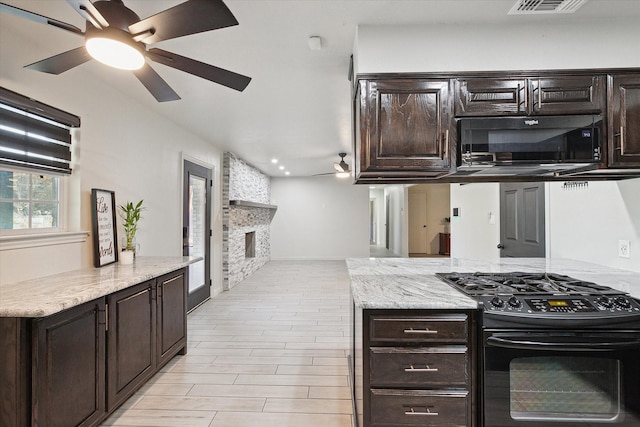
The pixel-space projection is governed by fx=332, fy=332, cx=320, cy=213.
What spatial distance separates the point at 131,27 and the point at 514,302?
219cm

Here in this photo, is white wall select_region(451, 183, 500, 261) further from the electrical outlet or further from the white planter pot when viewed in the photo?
the white planter pot

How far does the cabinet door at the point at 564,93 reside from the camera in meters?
2.08

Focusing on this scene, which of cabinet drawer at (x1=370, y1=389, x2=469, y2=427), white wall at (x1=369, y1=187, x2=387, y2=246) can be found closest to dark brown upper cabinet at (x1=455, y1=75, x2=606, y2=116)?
cabinet drawer at (x1=370, y1=389, x2=469, y2=427)

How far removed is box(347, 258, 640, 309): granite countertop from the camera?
64.9 inches

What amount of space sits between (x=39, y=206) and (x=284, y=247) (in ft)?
24.7

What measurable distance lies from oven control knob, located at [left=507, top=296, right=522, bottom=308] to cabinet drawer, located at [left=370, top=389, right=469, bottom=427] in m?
0.49

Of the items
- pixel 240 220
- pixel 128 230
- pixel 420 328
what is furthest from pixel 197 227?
pixel 420 328

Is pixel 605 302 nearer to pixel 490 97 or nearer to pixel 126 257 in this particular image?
pixel 490 97

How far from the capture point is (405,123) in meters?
2.11

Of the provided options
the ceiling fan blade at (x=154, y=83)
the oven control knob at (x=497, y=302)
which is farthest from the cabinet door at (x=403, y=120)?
the ceiling fan blade at (x=154, y=83)

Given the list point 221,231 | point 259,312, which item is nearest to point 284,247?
point 221,231

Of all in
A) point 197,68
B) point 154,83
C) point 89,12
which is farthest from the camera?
point 154,83

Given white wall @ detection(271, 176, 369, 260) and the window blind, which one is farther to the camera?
white wall @ detection(271, 176, 369, 260)

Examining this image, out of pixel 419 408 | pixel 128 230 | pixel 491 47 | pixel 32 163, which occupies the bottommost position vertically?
pixel 419 408
